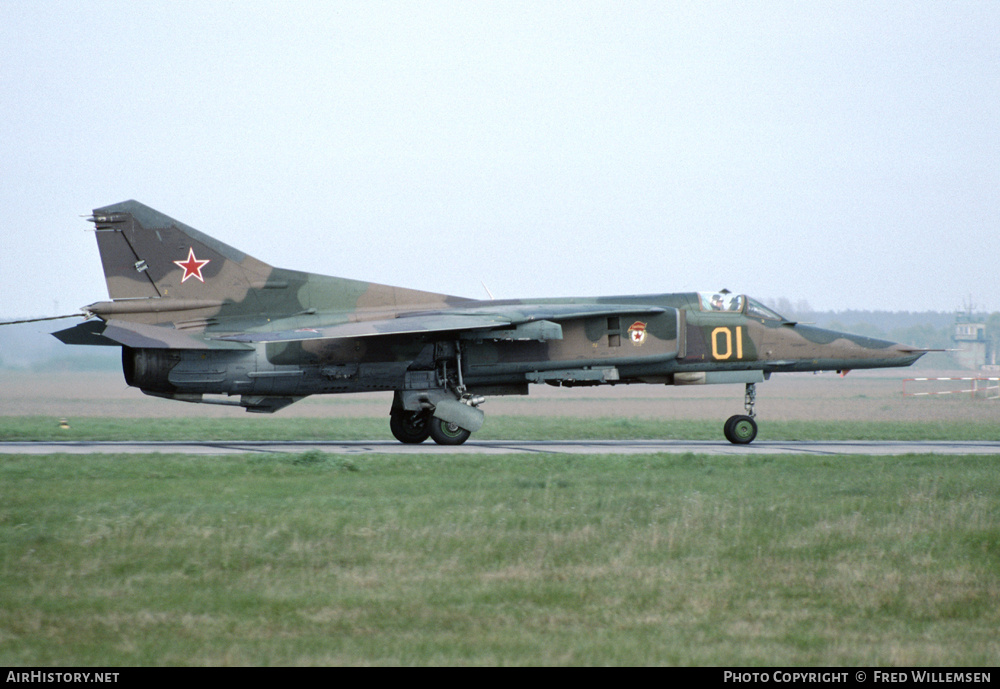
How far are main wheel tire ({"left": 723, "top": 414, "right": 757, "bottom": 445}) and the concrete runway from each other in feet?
0.67

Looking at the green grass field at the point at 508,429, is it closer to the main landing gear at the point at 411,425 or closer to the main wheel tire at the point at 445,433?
the main landing gear at the point at 411,425

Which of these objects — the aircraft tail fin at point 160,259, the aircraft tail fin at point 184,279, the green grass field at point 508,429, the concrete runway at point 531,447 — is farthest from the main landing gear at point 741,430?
the aircraft tail fin at point 160,259

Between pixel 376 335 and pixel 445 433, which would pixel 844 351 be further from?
pixel 376 335

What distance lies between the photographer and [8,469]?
1353 cm

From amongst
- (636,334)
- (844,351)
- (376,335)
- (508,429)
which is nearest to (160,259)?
(376,335)

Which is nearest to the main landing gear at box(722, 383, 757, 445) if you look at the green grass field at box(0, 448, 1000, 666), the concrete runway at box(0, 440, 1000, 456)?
the concrete runway at box(0, 440, 1000, 456)

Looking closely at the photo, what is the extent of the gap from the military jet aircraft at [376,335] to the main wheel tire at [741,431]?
88 centimetres

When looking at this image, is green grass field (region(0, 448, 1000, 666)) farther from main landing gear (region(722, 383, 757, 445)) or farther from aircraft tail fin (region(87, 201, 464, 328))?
main landing gear (region(722, 383, 757, 445))

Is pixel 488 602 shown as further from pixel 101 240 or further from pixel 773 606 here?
pixel 101 240

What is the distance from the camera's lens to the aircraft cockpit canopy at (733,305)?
2011 centimetres

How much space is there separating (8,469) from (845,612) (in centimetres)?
1120

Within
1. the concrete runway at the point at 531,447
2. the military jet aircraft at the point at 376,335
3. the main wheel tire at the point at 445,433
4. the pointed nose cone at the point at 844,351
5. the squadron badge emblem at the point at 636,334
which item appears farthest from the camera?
the pointed nose cone at the point at 844,351

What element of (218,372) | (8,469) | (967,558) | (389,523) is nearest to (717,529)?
(967,558)
